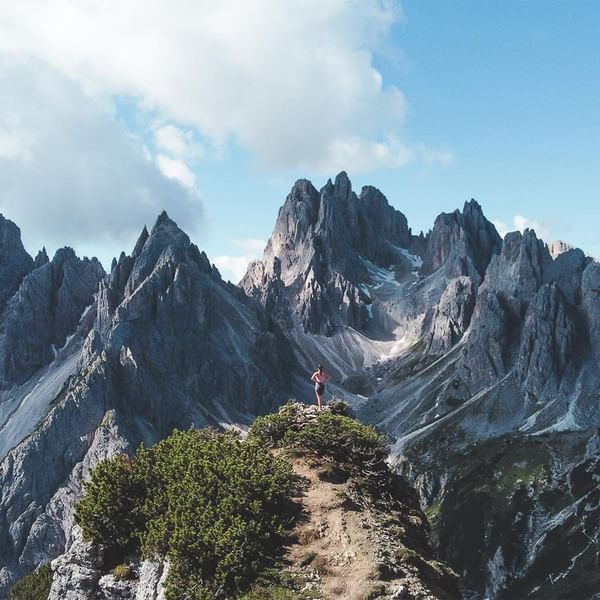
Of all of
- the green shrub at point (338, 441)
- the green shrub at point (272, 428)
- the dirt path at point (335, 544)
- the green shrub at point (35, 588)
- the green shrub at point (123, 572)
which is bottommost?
the dirt path at point (335, 544)

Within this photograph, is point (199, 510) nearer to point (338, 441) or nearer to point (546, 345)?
point (338, 441)

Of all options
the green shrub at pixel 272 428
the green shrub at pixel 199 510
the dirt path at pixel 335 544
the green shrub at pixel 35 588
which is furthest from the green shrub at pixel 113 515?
the green shrub at pixel 35 588

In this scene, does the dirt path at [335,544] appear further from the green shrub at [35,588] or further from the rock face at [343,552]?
the green shrub at [35,588]

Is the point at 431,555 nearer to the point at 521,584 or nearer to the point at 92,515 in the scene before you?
the point at 92,515

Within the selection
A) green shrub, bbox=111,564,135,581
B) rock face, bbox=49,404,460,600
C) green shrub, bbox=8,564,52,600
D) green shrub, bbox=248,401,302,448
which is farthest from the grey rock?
green shrub, bbox=111,564,135,581

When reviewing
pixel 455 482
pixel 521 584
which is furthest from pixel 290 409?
pixel 455 482

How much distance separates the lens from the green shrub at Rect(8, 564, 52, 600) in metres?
62.1

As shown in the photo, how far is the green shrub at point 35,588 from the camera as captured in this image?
204 ft

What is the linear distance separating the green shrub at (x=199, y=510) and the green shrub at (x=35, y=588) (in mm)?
41506

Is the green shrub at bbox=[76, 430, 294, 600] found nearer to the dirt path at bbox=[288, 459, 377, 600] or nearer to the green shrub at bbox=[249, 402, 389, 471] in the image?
the dirt path at bbox=[288, 459, 377, 600]

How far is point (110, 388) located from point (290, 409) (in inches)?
6793

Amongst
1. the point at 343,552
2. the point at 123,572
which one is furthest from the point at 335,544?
the point at 123,572

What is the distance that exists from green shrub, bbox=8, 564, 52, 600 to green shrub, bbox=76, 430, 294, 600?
1634 inches

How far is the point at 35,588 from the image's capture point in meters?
63.9
